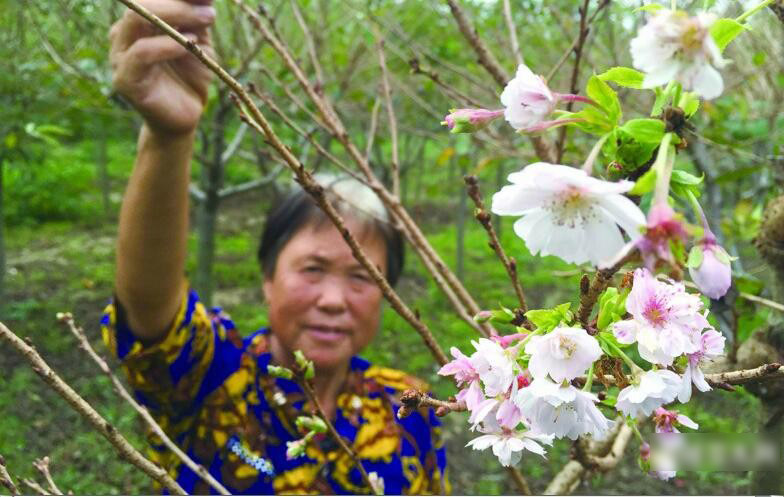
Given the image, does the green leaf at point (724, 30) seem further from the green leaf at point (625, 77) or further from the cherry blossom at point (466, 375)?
the cherry blossom at point (466, 375)

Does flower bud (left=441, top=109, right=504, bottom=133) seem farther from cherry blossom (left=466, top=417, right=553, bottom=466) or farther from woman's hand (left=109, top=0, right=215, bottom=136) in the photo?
woman's hand (left=109, top=0, right=215, bottom=136)

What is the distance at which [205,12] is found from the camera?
1.07 meters

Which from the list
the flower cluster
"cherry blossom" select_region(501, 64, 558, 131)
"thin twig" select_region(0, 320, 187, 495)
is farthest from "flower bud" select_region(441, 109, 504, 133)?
"thin twig" select_region(0, 320, 187, 495)

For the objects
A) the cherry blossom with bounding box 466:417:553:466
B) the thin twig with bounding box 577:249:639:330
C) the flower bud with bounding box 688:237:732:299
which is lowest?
the cherry blossom with bounding box 466:417:553:466

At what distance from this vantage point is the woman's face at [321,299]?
1.55 meters

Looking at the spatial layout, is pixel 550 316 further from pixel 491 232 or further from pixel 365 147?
pixel 365 147

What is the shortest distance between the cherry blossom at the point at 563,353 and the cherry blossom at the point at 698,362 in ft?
0.29

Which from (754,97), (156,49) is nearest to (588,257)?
(156,49)

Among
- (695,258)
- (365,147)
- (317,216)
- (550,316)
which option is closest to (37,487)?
(550,316)

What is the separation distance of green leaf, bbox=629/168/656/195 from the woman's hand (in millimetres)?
859

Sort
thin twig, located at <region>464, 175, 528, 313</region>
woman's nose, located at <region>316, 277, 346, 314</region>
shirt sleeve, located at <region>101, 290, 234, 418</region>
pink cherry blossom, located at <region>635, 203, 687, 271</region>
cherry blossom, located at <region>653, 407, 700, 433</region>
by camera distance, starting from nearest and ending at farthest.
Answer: pink cherry blossom, located at <region>635, 203, 687, 271</region> → cherry blossom, located at <region>653, 407, 700, 433</region> → thin twig, located at <region>464, 175, 528, 313</region> → shirt sleeve, located at <region>101, 290, 234, 418</region> → woman's nose, located at <region>316, 277, 346, 314</region>

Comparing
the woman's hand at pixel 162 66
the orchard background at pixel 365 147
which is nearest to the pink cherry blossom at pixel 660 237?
the orchard background at pixel 365 147

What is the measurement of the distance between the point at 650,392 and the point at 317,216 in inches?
49.4

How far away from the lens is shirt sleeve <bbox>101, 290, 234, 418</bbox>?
4.56 feet
